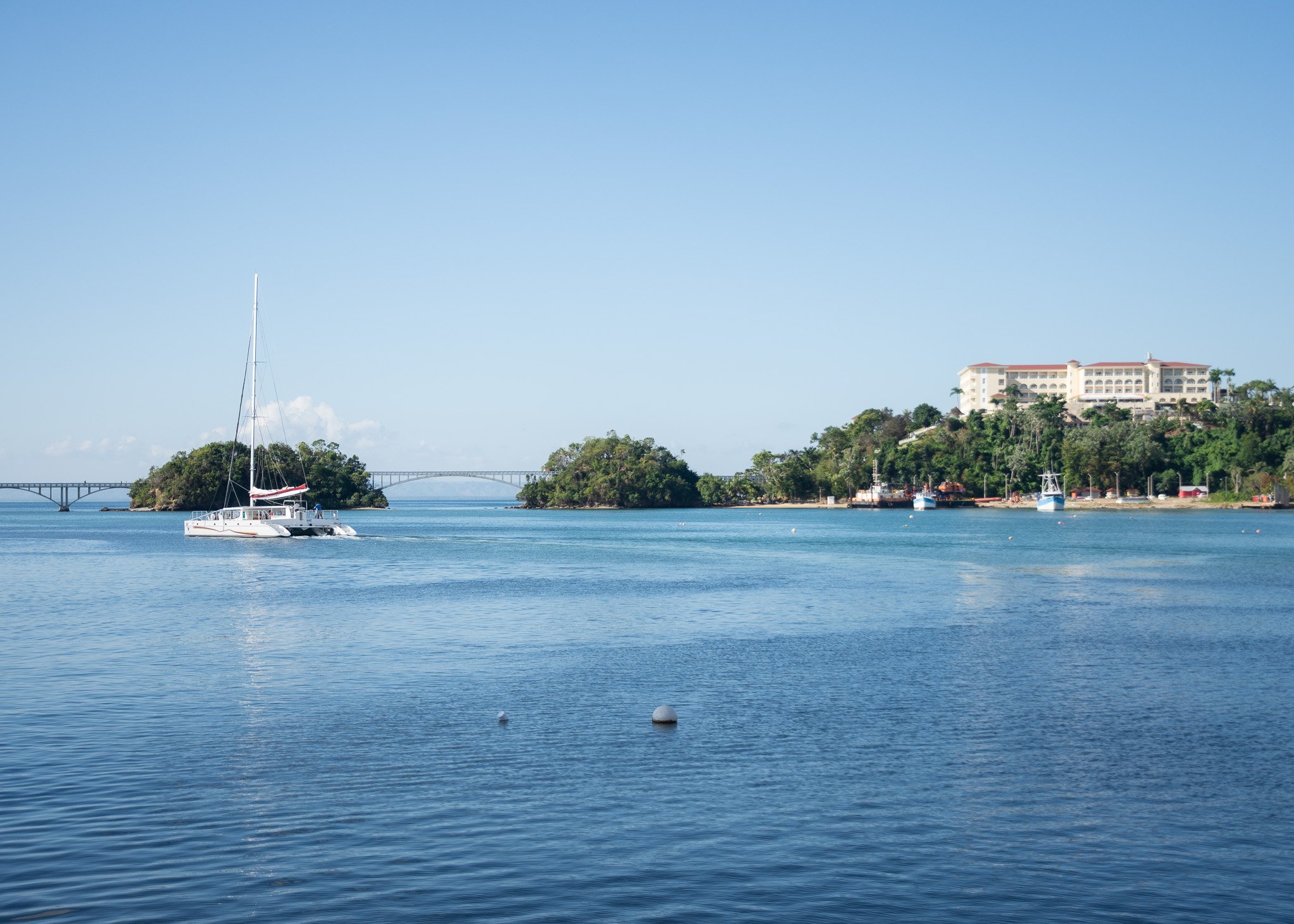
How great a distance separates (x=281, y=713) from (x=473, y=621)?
16365 millimetres

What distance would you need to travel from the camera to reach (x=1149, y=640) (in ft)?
111

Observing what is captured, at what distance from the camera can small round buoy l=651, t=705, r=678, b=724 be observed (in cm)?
2128

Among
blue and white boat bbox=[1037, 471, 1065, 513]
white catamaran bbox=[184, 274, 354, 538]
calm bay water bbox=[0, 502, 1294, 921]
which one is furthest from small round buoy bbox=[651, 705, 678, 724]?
blue and white boat bbox=[1037, 471, 1065, 513]

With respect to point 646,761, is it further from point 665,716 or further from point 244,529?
point 244,529

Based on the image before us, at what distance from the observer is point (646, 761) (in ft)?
61.0

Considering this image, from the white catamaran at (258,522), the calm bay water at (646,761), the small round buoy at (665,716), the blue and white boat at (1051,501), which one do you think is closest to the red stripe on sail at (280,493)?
the white catamaran at (258,522)

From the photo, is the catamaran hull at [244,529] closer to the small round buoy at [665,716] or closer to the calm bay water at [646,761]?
the calm bay water at [646,761]

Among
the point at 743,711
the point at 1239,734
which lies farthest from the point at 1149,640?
the point at 743,711

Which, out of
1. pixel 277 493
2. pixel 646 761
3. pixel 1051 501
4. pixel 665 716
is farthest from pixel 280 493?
pixel 1051 501

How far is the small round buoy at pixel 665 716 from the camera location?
21.3 m

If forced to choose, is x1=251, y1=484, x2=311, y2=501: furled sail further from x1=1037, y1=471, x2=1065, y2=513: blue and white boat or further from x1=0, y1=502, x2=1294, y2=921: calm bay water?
x1=1037, y1=471, x2=1065, y2=513: blue and white boat

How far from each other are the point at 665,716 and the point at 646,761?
276 cm

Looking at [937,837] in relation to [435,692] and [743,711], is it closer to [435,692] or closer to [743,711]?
[743,711]

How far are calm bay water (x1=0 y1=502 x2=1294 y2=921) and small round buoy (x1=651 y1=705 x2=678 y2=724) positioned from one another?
33 centimetres
